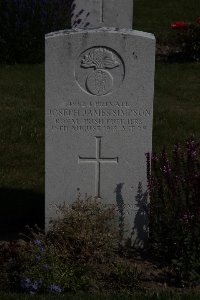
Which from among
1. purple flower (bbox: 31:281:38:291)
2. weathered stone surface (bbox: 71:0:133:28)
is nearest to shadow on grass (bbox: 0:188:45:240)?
purple flower (bbox: 31:281:38:291)

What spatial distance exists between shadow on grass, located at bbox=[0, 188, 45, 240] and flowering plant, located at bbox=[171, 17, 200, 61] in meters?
6.61

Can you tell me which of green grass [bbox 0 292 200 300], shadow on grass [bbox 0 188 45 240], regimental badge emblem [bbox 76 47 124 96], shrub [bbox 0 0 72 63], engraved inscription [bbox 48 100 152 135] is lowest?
green grass [bbox 0 292 200 300]

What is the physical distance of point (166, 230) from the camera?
6.00 meters

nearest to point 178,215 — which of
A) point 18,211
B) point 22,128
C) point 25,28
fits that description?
point 18,211

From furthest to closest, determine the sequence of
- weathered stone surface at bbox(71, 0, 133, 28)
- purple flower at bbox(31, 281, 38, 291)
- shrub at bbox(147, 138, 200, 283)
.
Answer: weathered stone surface at bbox(71, 0, 133, 28), shrub at bbox(147, 138, 200, 283), purple flower at bbox(31, 281, 38, 291)

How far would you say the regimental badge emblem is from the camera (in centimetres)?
584

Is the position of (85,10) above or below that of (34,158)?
above

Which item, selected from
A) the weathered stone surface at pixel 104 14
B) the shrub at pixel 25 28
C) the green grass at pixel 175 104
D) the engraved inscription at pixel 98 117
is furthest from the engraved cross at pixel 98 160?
the shrub at pixel 25 28

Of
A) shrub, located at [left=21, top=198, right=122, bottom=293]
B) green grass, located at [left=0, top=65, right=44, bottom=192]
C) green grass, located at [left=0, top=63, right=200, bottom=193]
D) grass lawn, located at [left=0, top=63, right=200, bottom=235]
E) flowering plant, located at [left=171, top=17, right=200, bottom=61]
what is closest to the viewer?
shrub, located at [left=21, top=198, right=122, bottom=293]

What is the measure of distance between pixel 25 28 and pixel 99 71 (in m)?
6.95

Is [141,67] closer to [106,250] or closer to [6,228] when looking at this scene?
[106,250]

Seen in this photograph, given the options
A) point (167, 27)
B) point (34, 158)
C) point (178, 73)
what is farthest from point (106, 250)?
point (167, 27)

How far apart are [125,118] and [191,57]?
7.81m

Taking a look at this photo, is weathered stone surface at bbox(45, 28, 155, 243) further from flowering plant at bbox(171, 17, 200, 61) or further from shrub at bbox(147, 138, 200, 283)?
flowering plant at bbox(171, 17, 200, 61)
